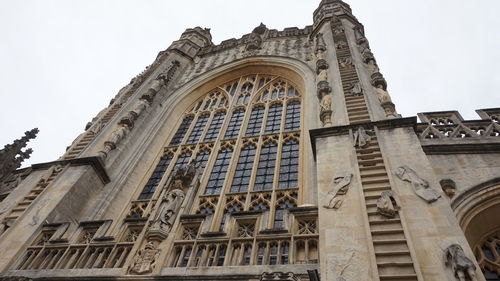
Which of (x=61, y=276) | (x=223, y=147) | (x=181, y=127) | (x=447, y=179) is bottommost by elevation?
(x=61, y=276)

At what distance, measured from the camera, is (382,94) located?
10.3m

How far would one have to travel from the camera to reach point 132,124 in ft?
44.8

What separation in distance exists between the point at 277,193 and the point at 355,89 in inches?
151

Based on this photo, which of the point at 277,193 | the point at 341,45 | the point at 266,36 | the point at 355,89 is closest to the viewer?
the point at 277,193

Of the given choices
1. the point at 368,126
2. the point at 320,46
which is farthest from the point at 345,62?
the point at 368,126

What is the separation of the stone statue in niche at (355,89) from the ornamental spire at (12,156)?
10778 mm

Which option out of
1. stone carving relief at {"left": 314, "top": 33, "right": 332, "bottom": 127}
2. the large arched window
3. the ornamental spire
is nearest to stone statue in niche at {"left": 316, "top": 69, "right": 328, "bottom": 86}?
stone carving relief at {"left": 314, "top": 33, "right": 332, "bottom": 127}

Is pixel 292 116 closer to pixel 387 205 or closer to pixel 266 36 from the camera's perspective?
pixel 387 205

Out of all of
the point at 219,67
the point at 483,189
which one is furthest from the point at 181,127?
the point at 483,189

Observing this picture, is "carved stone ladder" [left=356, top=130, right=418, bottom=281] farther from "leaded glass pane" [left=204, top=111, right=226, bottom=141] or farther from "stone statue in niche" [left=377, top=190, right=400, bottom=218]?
"leaded glass pane" [left=204, top=111, right=226, bottom=141]

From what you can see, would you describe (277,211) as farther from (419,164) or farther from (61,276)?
(61,276)

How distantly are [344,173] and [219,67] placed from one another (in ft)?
41.7

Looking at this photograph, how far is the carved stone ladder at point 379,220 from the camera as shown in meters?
5.38

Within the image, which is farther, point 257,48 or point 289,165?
point 257,48
